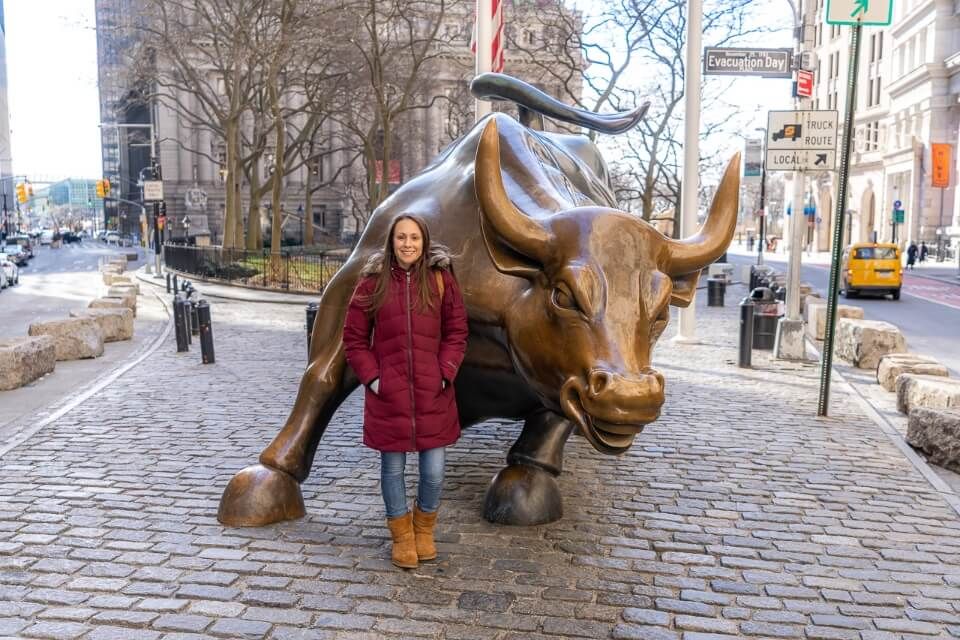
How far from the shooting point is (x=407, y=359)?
4090 millimetres

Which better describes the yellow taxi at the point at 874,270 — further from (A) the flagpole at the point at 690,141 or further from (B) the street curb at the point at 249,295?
(B) the street curb at the point at 249,295

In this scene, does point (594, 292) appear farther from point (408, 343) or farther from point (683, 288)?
point (408, 343)

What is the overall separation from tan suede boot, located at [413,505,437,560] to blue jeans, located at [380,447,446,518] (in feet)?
0.22

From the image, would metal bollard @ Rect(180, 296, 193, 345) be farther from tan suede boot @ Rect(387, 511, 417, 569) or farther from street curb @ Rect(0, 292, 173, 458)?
tan suede boot @ Rect(387, 511, 417, 569)

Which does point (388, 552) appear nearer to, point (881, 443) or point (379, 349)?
point (379, 349)

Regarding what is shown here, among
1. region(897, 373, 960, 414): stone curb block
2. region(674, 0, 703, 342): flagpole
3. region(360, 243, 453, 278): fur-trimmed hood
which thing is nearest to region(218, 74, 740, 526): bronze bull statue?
region(360, 243, 453, 278): fur-trimmed hood

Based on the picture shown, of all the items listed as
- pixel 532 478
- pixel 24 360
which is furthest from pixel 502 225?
pixel 24 360

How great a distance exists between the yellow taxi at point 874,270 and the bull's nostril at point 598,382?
23253 millimetres

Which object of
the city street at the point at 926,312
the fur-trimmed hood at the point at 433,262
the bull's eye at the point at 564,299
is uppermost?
the fur-trimmed hood at the point at 433,262

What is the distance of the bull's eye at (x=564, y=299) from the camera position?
12.4ft

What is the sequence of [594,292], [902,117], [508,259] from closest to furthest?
[594,292]
[508,259]
[902,117]

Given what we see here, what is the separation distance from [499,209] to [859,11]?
19.9ft

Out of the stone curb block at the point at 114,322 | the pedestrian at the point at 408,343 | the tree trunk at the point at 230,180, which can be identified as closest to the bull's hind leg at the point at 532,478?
the pedestrian at the point at 408,343

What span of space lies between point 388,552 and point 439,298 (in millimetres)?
1448
